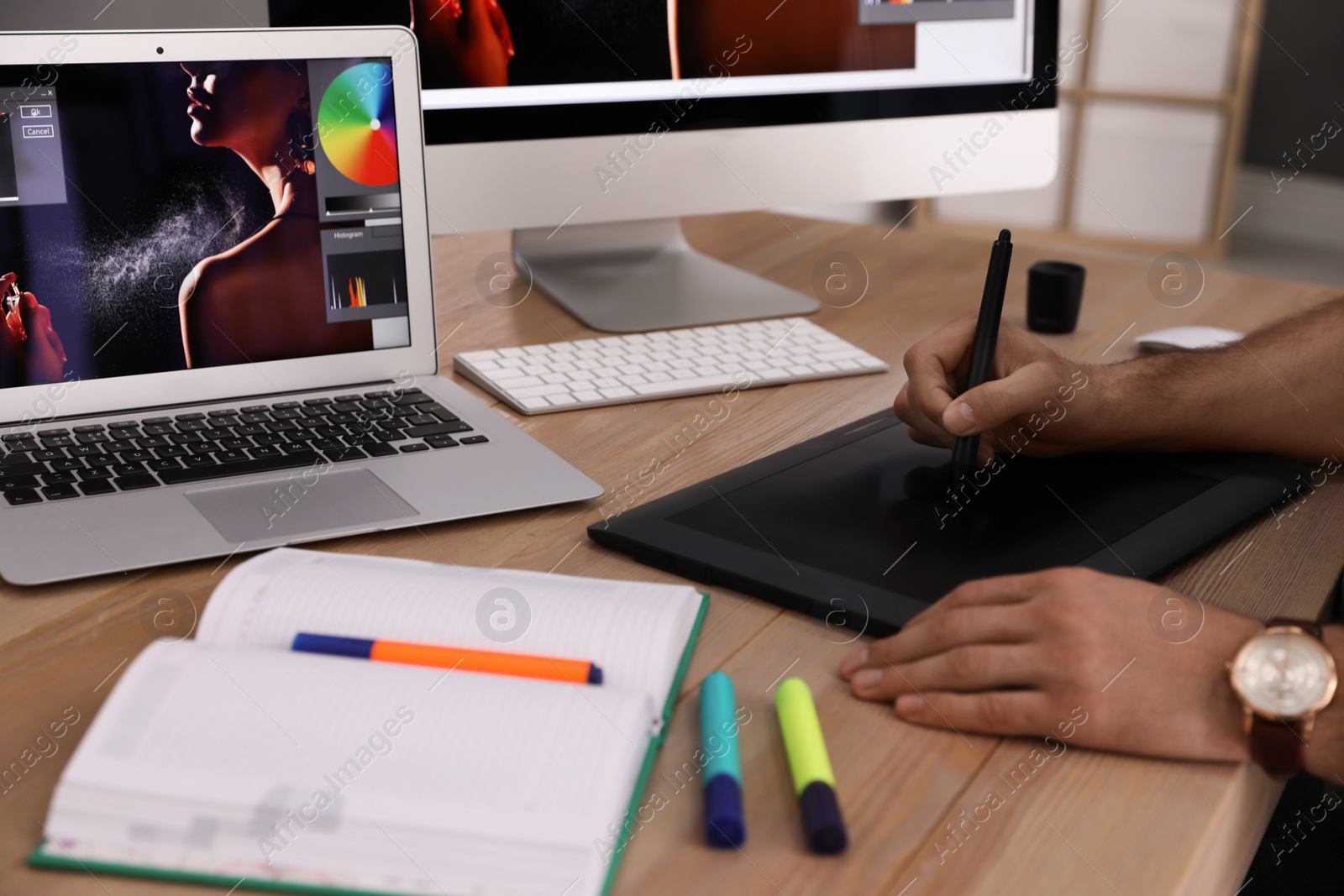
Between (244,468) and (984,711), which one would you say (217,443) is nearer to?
(244,468)

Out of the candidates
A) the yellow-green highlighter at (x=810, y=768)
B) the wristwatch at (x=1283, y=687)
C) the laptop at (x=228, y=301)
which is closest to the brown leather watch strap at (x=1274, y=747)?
the wristwatch at (x=1283, y=687)

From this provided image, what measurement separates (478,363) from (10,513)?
1.33 feet

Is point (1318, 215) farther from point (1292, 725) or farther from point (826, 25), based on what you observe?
point (1292, 725)

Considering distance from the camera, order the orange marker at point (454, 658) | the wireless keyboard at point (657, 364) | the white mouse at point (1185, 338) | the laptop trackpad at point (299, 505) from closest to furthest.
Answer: the orange marker at point (454, 658) < the laptop trackpad at point (299, 505) < the wireless keyboard at point (657, 364) < the white mouse at point (1185, 338)

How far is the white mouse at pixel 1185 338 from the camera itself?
1.08 meters

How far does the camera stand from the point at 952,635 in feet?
1.82

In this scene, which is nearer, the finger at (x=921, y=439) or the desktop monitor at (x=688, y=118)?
the finger at (x=921, y=439)

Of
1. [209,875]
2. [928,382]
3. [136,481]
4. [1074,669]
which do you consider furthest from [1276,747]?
[136,481]

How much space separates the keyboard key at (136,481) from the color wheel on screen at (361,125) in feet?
0.97

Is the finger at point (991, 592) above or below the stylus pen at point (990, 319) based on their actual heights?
below

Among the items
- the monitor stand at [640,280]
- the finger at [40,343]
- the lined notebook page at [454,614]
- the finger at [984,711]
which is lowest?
the finger at [984,711]

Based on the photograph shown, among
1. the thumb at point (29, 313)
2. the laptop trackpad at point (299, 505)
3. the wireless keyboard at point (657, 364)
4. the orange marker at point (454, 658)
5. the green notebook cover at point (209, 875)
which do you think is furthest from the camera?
the wireless keyboard at point (657, 364)

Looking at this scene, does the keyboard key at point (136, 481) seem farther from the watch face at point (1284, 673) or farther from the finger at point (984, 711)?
the watch face at point (1284, 673)

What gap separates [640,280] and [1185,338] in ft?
1.86
